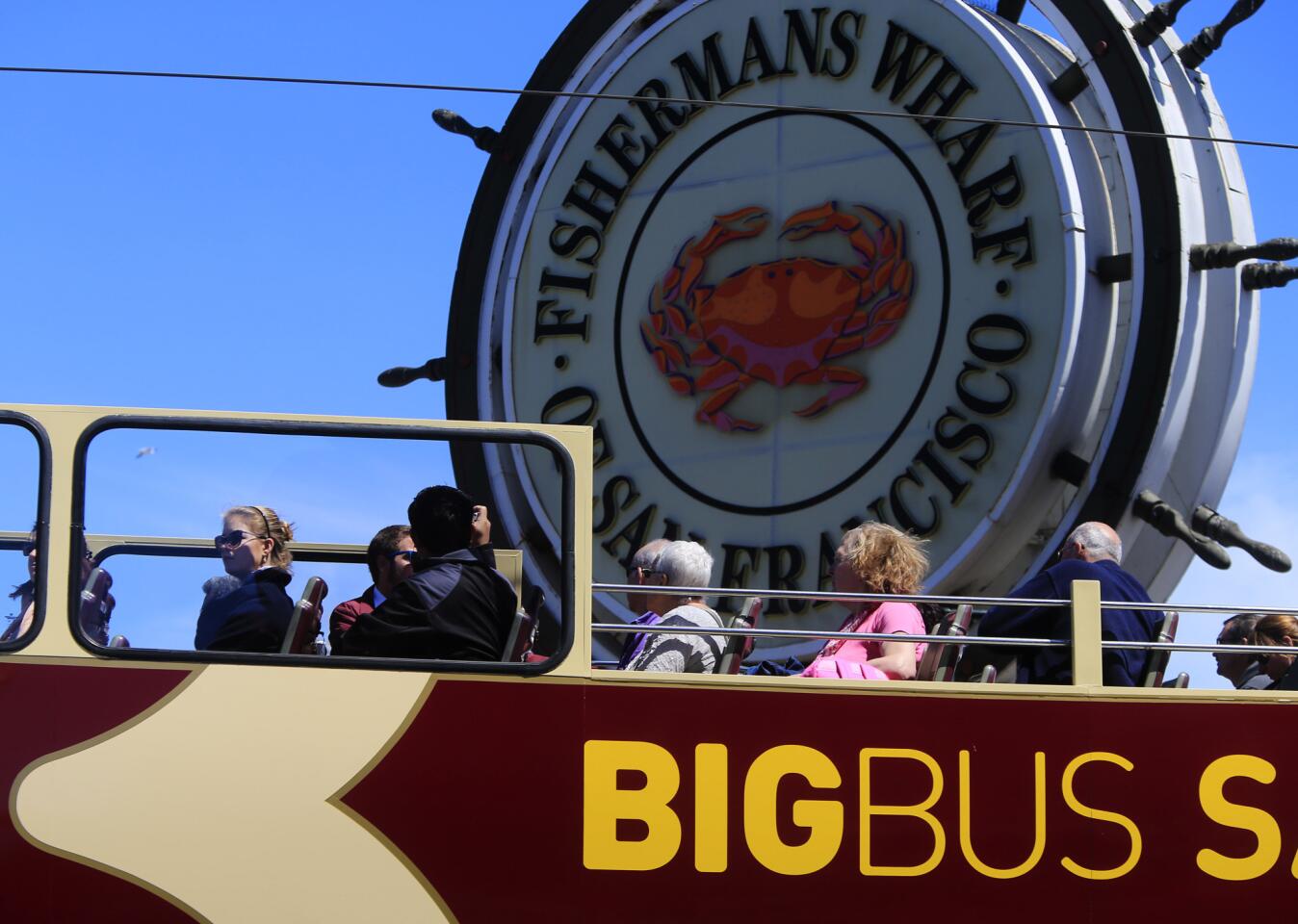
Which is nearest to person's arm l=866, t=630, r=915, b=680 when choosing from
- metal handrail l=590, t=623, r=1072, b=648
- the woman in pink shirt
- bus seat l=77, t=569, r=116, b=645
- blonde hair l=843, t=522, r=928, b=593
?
the woman in pink shirt

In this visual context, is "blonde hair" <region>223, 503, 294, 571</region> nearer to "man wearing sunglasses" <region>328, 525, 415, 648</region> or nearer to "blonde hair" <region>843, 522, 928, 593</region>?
"man wearing sunglasses" <region>328, 525, 415, 648</region>

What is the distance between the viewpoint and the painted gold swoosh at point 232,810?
18.3 ft

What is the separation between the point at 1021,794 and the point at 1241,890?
84cm

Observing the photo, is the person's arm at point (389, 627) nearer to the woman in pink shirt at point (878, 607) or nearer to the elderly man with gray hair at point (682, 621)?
the elderly man with gray hair at point (682, 621)

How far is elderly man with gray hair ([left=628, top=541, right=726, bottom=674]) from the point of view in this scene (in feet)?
20.5

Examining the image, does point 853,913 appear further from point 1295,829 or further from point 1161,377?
point 1161,377

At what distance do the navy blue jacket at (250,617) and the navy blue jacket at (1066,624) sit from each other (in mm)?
2650

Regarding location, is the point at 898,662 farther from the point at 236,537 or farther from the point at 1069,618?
the point at 236,537

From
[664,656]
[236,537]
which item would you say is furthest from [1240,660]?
[236,537]

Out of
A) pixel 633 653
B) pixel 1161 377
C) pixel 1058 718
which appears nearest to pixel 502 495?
pixel 1161 377

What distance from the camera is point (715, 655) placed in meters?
6.40

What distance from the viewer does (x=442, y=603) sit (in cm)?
591

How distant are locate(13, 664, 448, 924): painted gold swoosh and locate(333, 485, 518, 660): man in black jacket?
31 cm

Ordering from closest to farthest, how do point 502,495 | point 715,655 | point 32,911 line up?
point 32,911, point 715,655, point 502,495
